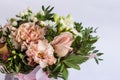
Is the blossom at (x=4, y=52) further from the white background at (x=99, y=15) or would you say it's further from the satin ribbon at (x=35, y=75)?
the white background at (x=99, y=15)

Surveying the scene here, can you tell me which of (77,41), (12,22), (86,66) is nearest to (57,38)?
(77,41)

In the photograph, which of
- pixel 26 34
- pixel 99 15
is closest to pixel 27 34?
pixel 26 34

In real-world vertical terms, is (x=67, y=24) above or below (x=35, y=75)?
above

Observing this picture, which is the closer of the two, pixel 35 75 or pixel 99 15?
pixel 35 75

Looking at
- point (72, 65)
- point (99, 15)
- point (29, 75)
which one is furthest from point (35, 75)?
point (99, 15)

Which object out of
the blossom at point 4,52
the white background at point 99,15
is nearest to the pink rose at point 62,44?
the blossom at point 4,52

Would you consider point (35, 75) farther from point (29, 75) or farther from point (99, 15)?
point (99, 15)

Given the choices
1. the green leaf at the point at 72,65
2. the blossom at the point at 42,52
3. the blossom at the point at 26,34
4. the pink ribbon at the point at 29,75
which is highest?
the blossom at the point at 26,34

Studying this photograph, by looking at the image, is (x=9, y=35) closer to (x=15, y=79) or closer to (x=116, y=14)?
(x=15, y=79)
